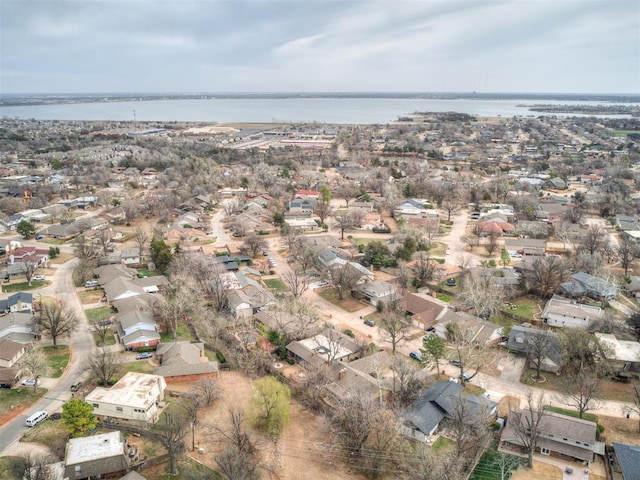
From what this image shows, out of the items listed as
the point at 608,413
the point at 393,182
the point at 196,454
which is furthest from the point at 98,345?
the point at 393,182

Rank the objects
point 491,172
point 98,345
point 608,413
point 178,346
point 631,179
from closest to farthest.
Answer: point 608,413 → point 178,346 → point 98,345 → point 631,179 → point 491,172

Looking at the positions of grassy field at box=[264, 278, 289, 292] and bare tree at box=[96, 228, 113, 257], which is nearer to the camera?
grassy field at box=[264, 278, 289, 292]

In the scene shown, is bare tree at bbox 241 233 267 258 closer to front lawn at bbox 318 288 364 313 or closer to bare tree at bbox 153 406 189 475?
front lawn at bbox 318 288 364 313

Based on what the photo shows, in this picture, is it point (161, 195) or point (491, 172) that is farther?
→ point (491, 172)

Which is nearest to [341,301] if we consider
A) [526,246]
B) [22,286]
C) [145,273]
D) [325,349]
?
[325,349]

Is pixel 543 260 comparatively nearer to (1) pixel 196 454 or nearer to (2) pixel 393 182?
(1) pixel 196 454

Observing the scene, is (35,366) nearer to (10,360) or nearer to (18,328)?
(10,360)

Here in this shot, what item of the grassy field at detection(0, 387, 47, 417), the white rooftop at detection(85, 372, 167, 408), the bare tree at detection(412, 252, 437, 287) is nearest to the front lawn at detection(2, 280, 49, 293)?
the grassy field at detection(0, 387, 47, 417)
